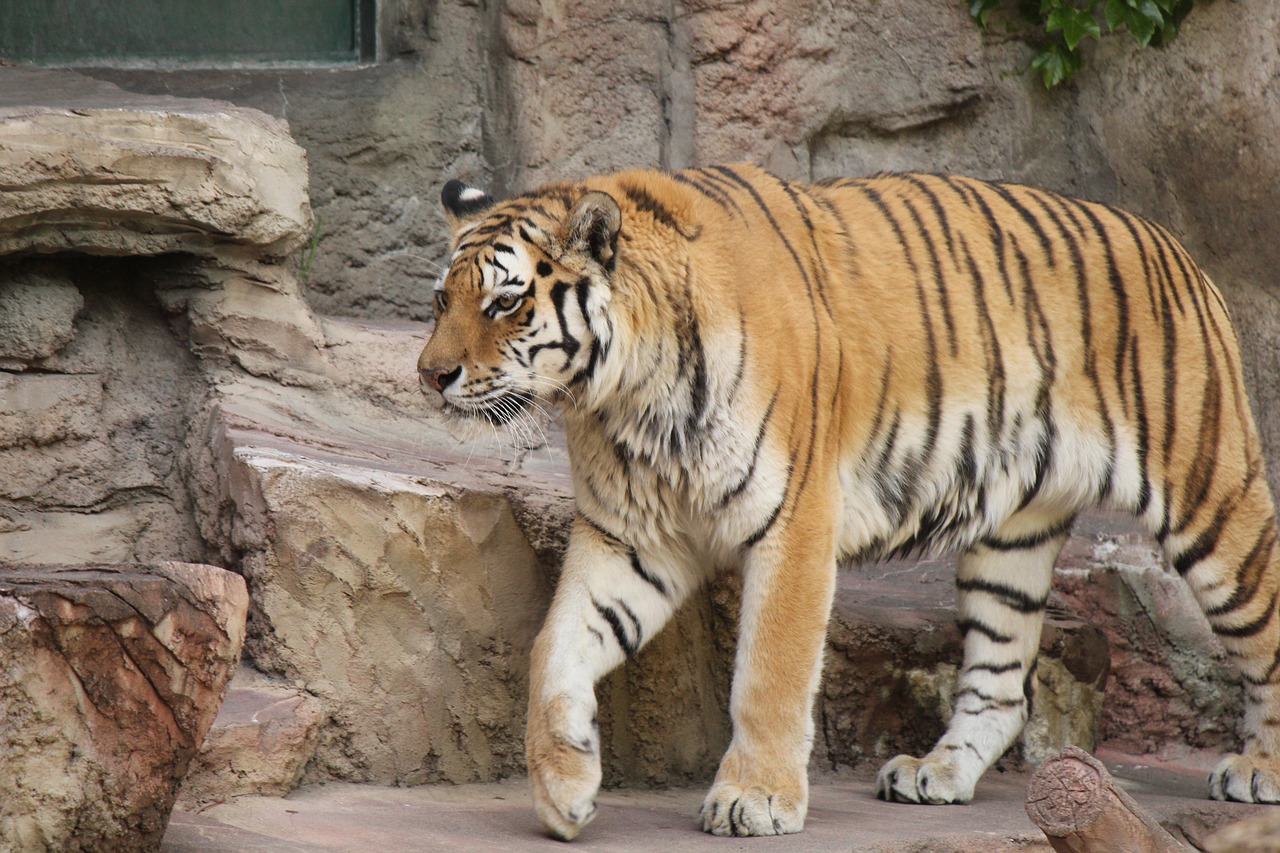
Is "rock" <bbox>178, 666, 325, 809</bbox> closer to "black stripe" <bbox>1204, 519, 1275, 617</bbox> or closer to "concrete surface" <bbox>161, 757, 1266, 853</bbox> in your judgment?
"concrete surface" <bbox>161, 757, 1266, 853</bbox>

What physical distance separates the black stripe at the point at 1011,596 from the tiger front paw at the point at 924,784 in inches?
21.2

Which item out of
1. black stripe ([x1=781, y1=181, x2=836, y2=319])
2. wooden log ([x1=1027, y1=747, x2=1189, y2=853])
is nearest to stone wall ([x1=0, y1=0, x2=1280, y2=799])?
black stripe ([x1=781, y1=181, x2=836, y2=319])

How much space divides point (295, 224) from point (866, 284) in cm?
162

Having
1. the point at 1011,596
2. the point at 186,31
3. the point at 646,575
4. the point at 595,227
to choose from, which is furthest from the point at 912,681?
the point at 186,31

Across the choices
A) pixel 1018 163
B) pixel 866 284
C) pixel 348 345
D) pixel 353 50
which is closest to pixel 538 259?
pixel 866 284

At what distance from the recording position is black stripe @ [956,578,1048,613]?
4238 millimetres

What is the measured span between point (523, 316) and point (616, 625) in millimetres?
786

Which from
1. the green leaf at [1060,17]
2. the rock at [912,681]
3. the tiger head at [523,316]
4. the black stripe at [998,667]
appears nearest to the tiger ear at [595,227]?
the tiger head at [523,316]

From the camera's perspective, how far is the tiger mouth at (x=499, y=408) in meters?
3.35

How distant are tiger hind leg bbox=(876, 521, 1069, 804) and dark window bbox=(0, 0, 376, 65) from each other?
113 inches

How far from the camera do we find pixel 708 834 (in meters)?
3.33

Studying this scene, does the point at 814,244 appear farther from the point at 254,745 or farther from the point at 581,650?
the point at 254,745

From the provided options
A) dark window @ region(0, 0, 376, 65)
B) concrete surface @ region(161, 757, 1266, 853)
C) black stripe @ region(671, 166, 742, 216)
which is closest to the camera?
concrete surface @ region(161, 757, 1266, 853)

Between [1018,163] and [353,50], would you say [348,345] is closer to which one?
[353,50]
